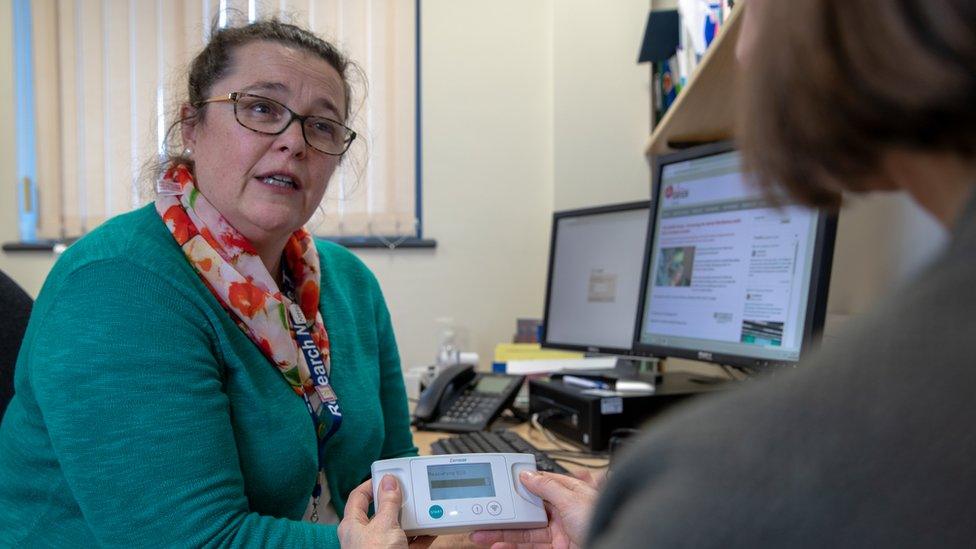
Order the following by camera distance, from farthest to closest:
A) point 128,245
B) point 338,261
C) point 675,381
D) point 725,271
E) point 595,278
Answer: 1. point 595,278
2. point 675,381
3. point 338,261
4. point 725,271
5. point 128,245

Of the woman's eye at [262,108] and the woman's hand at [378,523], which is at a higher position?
the woman's eye at [262,108]

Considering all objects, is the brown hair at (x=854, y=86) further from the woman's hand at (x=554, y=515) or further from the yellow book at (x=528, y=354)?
the yellow book at (x=528, y=354)

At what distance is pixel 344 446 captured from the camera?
1070mm

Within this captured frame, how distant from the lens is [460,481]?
2.64 ft

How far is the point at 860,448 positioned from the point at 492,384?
1.44 meters

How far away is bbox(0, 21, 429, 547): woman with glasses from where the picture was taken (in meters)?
0.76

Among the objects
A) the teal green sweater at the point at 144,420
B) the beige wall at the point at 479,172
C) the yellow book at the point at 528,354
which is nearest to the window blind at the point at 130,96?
the beige wall at the point at 479,172

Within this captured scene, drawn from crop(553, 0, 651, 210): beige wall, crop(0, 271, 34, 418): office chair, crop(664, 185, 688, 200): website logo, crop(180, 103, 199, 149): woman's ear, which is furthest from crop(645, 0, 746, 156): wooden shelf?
crop(0, 271, 34, 418): office chair

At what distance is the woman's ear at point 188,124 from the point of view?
3.61ft

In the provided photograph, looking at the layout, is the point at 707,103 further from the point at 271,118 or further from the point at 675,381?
the point at 271,118

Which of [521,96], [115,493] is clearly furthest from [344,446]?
[521,96]

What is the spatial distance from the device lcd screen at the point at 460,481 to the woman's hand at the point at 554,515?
0.14ft

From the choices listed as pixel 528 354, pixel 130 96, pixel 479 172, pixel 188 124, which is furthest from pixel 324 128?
pixel 130 96

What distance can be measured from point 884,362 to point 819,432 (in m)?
0.04
